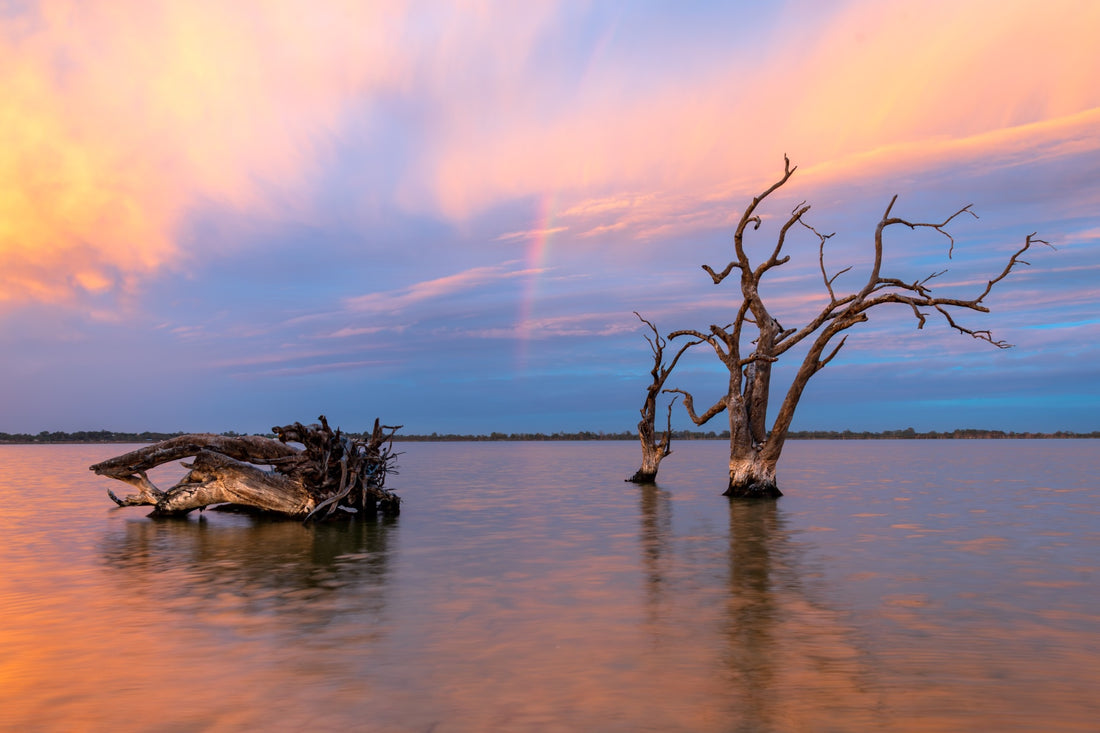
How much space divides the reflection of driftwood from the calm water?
2.20 metres

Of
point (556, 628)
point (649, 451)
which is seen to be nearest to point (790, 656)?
point (556, 628)

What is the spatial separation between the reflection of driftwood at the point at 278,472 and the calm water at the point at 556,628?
220 cm

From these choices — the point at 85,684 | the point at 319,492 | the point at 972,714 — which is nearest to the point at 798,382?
the point at 319,492

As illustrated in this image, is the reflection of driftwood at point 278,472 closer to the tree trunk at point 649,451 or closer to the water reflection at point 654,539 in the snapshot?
the water reflection at point 654,539

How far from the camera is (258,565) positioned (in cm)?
1570

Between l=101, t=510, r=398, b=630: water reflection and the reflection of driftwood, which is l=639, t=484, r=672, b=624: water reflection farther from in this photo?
the reflection of driftwood

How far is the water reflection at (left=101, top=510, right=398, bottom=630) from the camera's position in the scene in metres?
11.9

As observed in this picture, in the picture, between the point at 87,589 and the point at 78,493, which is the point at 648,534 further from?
the point at 78,493

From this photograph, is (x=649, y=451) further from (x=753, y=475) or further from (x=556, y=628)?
(x=556, y=628)

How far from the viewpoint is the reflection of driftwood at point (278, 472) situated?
24.0m

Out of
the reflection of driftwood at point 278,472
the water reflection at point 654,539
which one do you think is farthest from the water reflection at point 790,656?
the reflection of driftwood at point 278,472

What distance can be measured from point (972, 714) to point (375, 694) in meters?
5.21

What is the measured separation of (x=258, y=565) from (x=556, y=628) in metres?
7.89

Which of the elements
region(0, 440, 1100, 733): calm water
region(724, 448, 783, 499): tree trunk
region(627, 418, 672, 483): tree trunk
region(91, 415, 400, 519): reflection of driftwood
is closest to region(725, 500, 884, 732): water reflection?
region(0, 440, 1100, 733): calm water
